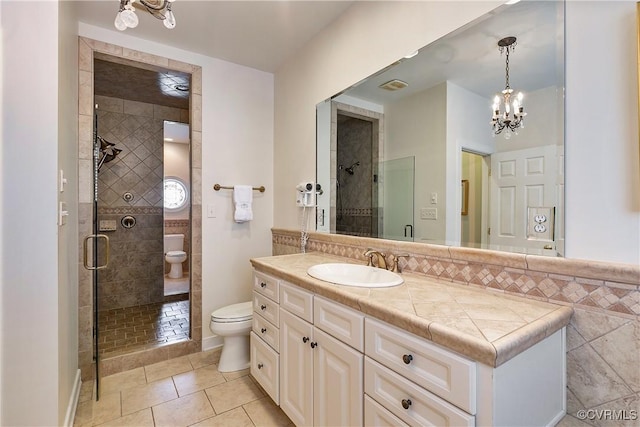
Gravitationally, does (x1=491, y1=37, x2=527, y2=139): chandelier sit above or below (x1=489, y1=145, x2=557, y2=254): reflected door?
above

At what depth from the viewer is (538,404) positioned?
36.6 inches

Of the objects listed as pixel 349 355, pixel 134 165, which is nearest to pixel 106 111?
pixel 134 165

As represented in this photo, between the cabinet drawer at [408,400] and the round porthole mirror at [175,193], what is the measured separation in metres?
4.58

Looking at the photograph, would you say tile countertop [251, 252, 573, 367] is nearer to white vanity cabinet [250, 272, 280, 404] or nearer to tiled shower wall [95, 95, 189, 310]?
white vanity cabinet [250, 272, 280, 404]

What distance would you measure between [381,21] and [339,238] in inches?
54.4

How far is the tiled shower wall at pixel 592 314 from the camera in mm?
928

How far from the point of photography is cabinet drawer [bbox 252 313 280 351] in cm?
172

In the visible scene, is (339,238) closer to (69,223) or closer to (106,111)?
(69,223)

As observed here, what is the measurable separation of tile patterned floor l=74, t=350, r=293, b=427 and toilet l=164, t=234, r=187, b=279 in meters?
2.38

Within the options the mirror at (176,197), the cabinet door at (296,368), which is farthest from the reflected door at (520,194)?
the mirror at (176,197)

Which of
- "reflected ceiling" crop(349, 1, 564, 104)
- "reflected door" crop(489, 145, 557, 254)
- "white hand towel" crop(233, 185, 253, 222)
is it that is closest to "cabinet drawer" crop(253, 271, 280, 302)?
"white hand towel" crop(233, 185, 253, 222)

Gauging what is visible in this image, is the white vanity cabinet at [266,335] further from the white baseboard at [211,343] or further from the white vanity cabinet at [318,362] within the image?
the white baseboard at [211,343]

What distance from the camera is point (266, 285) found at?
1.84 meters

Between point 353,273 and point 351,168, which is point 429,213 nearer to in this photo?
point 353,273
